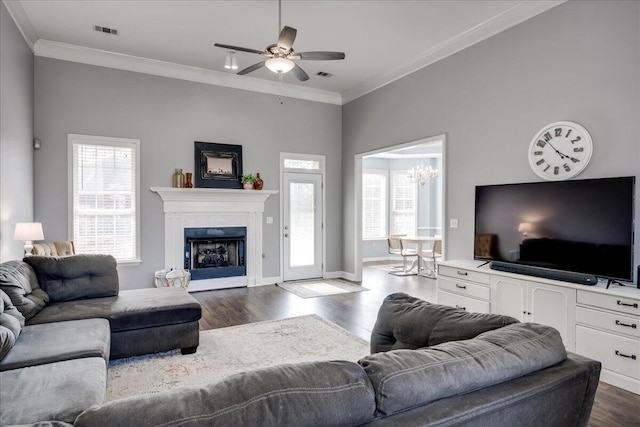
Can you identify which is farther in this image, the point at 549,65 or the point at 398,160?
the point at 398,160

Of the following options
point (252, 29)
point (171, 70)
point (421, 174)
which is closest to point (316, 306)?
point (252, 29)

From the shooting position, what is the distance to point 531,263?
12.5 feet

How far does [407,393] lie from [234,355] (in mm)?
2852

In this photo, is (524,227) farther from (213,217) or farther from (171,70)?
(171,70)

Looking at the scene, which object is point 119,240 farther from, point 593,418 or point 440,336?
point 593,418

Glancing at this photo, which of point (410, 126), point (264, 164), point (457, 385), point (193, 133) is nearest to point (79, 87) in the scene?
point (193, 133)

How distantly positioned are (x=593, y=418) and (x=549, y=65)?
325 cm

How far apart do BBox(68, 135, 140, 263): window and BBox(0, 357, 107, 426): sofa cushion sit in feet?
12.5

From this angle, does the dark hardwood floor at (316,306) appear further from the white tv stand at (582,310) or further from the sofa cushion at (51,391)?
the sofa cushion at (51,391)

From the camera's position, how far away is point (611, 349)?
115 inches

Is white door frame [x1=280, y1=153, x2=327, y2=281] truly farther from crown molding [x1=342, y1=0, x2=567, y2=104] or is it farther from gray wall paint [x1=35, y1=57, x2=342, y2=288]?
crown molding [x1=342, y1=0, x2=567, y2=104]

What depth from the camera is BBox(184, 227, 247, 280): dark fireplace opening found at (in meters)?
6.18

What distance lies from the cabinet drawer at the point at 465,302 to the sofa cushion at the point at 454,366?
9.14 ft

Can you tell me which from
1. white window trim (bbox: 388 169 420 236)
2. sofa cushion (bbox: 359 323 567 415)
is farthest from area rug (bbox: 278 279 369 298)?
sofa cushion (bbox: 359 323 567 415)
